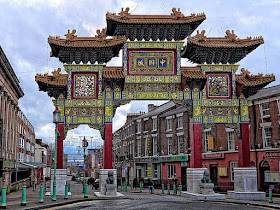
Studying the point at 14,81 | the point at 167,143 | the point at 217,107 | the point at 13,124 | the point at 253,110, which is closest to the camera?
the point at 217,107

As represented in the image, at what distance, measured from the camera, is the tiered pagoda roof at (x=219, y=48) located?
26.2 metres

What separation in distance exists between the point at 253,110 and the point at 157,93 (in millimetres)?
13315

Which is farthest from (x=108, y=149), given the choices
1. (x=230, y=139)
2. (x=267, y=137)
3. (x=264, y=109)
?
(x=230, y=139)

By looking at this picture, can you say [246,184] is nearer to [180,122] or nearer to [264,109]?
[264,109]

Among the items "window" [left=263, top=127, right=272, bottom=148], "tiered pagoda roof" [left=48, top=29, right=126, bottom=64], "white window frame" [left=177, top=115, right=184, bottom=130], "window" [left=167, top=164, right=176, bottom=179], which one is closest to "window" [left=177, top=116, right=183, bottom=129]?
"white window frame" [left=177, top=115, right=184, bottom=130]

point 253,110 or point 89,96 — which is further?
point 253,110

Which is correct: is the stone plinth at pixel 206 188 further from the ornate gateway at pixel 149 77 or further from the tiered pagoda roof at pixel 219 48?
the tiered pagoda roof at pixel 219 48

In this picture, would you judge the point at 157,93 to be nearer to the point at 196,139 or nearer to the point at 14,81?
the point at 196,139

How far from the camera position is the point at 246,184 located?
25.4m

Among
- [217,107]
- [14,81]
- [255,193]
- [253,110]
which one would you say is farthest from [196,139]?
[14,81]

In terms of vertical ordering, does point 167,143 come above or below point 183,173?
above

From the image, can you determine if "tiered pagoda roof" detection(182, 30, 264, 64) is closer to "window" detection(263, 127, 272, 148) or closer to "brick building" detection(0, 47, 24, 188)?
"window" detection(263, 127, 272, 148)

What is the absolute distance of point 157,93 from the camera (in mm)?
26000

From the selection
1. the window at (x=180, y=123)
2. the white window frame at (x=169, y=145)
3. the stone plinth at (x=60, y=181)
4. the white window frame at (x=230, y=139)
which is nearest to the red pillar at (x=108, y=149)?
the stone plinth at (x=60, y=181)
